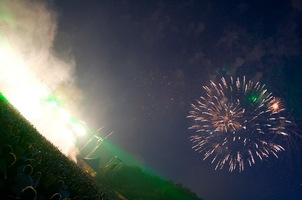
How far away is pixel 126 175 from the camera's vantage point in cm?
5769

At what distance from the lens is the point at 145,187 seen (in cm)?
5788

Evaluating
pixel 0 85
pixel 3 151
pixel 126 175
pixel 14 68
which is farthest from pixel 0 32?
pixel 3 151

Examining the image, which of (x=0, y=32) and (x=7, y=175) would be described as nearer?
(x=7, y=175)

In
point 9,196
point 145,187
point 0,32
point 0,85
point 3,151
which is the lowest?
point 9,196

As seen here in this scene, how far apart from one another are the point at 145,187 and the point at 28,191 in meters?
56.3

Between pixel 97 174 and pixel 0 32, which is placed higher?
pixel 0 32

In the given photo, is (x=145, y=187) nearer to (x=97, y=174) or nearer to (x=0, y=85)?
(x=97, y=174)

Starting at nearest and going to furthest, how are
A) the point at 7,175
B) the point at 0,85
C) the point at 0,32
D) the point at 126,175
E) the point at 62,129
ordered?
the point at 7,175 → the point at 0,85 → the point at 0,32 → the point at 126,175 → the point at 62,129

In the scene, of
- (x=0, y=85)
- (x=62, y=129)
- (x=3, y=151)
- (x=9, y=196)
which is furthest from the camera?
(x=62, y=129)

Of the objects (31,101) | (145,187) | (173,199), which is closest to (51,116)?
(31,101)

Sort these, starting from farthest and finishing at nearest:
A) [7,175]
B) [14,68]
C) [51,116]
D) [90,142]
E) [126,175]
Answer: [90,142] < [51,116] < [126,175] < [14,68] < [7,175]

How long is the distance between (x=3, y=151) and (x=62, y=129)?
67301 mm

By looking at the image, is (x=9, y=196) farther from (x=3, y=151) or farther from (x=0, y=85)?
(x=0, y=85)

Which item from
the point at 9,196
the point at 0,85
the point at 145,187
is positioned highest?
the point at 145,187
